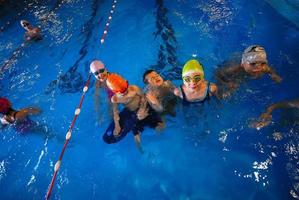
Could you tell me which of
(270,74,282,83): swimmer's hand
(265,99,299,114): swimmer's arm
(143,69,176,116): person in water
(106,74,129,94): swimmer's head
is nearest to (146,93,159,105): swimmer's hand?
(143,69,176,116): person in water

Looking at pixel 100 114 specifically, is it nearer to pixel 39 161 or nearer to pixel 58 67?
pixel 39 161

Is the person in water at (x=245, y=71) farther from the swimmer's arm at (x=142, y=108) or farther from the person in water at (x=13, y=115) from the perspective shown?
the person in water at (x=13, y=115)

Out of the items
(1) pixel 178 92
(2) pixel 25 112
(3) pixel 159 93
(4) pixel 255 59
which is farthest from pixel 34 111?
(4) pixel 255 59

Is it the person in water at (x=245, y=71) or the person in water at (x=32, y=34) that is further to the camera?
the person in water at (x=32, y=34)

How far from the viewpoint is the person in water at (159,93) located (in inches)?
179

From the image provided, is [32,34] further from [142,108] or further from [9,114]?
[142,108]

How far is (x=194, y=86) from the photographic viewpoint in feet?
13.4

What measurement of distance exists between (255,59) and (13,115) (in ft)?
14.5

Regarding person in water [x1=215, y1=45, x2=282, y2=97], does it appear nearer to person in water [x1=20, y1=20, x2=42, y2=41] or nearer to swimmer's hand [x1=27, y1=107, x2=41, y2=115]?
swimmer's hand [x1=27, y1=107, x2=41, y2=115]

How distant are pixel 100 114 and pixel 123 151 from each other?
1052 millimetres

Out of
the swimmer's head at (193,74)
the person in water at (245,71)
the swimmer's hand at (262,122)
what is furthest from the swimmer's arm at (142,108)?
the swimmer's hand at (262,122)

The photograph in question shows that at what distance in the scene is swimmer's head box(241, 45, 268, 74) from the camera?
452 centimetres

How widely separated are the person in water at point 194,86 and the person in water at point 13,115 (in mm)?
3081

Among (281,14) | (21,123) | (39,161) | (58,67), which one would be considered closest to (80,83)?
(58,67)
